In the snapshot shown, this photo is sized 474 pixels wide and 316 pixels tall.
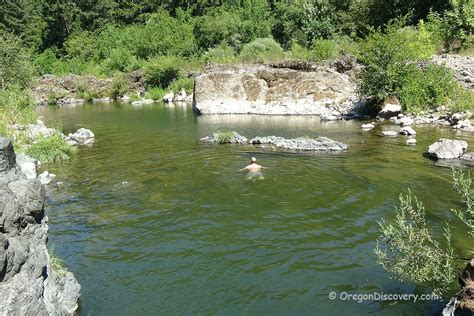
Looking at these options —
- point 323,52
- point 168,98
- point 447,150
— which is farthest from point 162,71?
point 447,150

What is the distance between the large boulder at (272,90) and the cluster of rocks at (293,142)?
13365 mm

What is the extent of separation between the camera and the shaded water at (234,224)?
989cm

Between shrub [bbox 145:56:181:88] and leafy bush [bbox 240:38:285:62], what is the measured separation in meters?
10.9

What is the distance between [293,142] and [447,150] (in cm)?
793

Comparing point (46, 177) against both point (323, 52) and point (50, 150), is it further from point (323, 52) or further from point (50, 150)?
point (323, 52)

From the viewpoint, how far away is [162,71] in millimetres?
64188

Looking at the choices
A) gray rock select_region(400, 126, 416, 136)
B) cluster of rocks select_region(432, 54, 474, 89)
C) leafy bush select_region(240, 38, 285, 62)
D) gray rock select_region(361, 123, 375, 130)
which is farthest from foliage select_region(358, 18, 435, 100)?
leafy bush select_region(240, 38, 285, 62)

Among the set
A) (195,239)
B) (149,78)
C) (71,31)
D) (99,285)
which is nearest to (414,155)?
(195,239)

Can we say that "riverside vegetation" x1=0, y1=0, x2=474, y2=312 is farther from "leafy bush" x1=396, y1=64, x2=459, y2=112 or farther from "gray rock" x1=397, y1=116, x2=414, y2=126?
"gray rock" x1=397, y1=116, x2=414, y2=126

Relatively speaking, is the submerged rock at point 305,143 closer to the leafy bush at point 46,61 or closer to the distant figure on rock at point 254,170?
the distant figure on rock at point 254,170

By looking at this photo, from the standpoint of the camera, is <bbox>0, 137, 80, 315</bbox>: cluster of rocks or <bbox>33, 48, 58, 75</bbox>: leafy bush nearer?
<bbox>0, 137, 80, 315</bbox>: cluster of rocks

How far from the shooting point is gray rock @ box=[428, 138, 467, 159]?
20750 mm

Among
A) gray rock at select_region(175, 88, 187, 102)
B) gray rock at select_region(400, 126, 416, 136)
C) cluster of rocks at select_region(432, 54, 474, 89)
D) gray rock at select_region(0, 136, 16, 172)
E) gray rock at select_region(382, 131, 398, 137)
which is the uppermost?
cluster of rocks at select_region(432, 54, 474, 89)

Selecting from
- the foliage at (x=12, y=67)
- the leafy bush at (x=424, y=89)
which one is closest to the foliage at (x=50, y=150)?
the foliage at (x=12, y=67)
